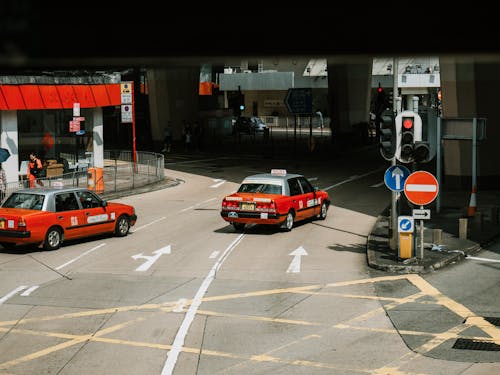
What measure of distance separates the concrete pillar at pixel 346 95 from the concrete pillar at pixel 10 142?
3849 centimetres

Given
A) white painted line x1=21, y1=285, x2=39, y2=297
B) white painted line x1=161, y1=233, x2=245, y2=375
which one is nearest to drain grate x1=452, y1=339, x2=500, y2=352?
white painted line x1=161, y1=233, x2=245, y2=375

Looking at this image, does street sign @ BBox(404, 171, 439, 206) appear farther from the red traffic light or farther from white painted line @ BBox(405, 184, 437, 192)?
the red traffic light

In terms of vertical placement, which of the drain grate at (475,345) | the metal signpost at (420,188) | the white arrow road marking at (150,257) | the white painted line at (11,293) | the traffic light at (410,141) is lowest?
the drain grate at (475,345)

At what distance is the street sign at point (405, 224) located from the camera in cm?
1883

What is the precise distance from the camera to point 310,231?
2531 centimetres

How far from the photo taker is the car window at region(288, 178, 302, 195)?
25.1 metres

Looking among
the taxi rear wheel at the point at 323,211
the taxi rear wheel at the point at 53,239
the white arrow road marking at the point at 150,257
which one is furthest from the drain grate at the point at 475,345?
the taxi rear wheel at the point at 323,211

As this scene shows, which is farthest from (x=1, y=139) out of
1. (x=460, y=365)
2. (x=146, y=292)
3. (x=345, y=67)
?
(x=345, y=67)

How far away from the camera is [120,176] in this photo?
122 ft

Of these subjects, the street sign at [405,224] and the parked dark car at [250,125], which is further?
the parked dark car at [250,125]

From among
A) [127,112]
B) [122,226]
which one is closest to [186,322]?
[122,226]

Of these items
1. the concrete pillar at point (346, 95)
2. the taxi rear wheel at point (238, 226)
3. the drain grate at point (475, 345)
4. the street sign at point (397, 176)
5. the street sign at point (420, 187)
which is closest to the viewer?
the drain grate at point (475, 345)

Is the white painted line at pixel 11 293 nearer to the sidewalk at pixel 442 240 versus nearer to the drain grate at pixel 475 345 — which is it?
the sidewalk at pixel 442 240

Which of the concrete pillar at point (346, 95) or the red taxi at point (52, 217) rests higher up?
the concrete pillar at point (346, 95)
